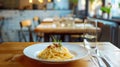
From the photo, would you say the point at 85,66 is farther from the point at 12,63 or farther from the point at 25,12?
the point at 25,12

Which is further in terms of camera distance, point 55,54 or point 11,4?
point 11,4

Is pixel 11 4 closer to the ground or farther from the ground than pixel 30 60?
farther from the ground

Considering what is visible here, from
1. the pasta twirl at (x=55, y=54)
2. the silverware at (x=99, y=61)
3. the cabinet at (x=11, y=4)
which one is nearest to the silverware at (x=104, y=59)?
the silverware at (x=99, y=61)

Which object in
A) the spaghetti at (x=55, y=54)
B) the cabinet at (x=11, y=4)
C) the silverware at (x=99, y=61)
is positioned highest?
the cabinet at (x=11, y=4)

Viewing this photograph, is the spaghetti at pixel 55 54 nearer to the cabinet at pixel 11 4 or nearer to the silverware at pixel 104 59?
the silverware at pixel 104 59

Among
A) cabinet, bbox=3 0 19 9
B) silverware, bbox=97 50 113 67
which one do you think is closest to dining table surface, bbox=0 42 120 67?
silverware, bbox=97 50 113 67

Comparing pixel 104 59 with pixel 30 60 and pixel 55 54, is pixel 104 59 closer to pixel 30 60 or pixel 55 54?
pixel 55 54

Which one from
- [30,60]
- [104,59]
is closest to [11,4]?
[30,60]

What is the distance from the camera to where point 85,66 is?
961 millimetres

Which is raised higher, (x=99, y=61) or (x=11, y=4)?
(x=11, y=4)

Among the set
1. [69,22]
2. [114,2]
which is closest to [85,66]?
[69,22]

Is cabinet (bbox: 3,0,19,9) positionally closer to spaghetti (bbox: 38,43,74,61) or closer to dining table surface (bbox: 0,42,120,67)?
dining table surface (bbox: 0,42,120,67)

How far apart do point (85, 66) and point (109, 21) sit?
9.46ft

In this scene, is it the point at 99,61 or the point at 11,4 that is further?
the point at 11,4
